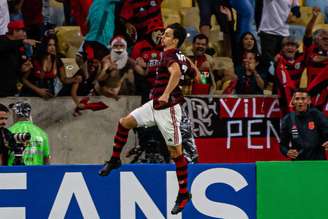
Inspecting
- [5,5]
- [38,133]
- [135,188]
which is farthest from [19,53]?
[135,188]

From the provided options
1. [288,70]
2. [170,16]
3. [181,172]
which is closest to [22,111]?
[181,172]

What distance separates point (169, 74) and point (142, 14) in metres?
4.33

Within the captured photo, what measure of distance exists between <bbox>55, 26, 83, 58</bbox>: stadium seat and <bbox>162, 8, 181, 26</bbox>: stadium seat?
4.16 ft

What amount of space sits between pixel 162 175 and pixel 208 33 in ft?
12.6

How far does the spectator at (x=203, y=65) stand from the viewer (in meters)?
13.9

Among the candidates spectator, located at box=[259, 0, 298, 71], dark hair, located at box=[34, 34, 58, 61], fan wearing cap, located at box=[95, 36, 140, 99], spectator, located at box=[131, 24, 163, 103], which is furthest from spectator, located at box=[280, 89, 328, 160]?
dark hair, located at box=[34, 34, 58, 61]

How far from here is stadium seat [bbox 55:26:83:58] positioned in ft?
46.1

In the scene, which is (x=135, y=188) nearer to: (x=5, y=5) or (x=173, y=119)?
(x=173, y=119)

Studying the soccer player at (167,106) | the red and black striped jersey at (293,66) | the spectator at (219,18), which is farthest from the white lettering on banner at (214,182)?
the spectator at (219,18)

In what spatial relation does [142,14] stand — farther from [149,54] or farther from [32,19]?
[32,19]

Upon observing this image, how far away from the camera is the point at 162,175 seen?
1113 cm

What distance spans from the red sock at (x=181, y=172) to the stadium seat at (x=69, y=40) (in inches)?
169

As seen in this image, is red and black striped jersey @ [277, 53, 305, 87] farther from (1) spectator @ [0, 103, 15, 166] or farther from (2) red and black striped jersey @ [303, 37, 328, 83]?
(1) spectator @ [0, 103, 15, 166]

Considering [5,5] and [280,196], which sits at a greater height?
[5,5]
